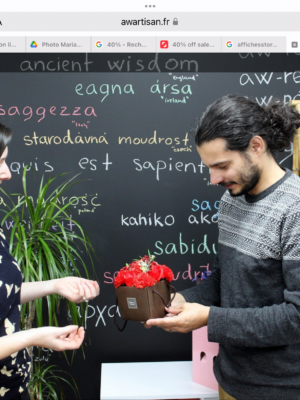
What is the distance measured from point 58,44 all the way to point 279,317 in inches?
79.2

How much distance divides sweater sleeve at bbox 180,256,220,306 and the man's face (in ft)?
1.62

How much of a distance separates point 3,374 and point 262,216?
112 centimetres

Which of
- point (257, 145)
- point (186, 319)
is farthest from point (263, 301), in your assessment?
point (257, 145)

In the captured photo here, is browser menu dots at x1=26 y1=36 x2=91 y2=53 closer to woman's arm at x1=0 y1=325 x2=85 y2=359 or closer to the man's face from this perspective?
the man's face

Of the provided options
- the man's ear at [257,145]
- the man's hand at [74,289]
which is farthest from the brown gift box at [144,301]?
the man's ear at [257,145]

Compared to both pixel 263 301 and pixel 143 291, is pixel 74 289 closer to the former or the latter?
pixel 143 291

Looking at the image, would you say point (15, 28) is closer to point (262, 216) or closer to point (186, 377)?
point (262, 216)

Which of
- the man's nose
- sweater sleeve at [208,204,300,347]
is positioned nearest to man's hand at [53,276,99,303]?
sweater sleeve at [208,204,300,347]

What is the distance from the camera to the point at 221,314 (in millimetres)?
1411

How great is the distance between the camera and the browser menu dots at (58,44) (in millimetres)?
2336

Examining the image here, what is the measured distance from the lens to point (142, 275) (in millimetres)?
1505

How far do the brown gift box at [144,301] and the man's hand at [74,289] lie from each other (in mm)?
134

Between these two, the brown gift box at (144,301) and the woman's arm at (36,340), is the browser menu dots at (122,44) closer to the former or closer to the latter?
the brown gift box at (144,301)

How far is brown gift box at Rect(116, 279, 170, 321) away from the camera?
1.50 m
